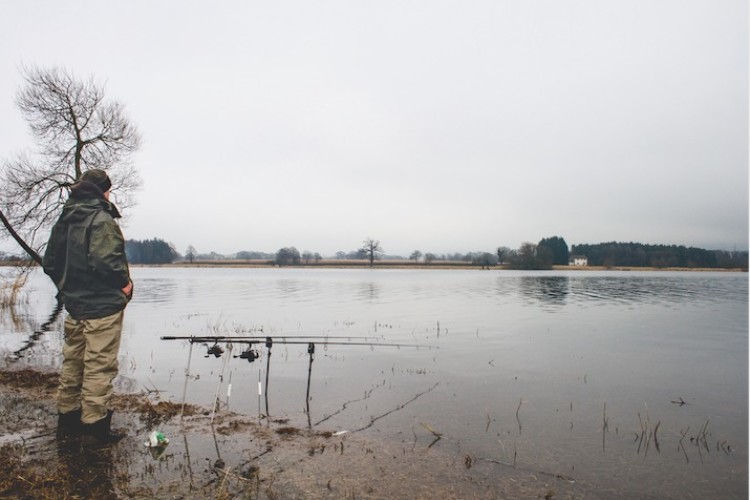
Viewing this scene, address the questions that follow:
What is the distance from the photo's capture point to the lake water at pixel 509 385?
274 inches

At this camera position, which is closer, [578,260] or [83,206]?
[83,206]

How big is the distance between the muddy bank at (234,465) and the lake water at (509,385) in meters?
0.45

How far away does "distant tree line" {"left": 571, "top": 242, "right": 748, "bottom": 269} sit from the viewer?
505ft

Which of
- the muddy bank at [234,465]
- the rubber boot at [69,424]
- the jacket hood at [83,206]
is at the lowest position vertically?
the muddy bank at [234,465]

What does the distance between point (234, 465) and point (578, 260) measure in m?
200

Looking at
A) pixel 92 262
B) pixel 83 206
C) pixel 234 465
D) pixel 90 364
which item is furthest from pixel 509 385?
pixel 83 206

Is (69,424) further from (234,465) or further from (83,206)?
(83,206)

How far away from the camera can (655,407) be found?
9789 mm

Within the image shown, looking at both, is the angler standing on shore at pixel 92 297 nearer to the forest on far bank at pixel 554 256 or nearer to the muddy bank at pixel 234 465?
the muddy bank at pixel 234 465

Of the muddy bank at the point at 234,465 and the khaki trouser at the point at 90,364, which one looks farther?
the khaki trouser at the point at 90,364

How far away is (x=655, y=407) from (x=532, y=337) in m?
8.70

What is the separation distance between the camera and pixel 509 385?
11203mm

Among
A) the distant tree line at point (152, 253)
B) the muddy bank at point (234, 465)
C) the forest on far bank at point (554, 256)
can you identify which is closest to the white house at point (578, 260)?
the forest on far bank at point (554, 256)

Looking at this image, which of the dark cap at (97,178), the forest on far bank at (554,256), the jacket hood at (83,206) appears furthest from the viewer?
the forest on far bank at (554,256)
